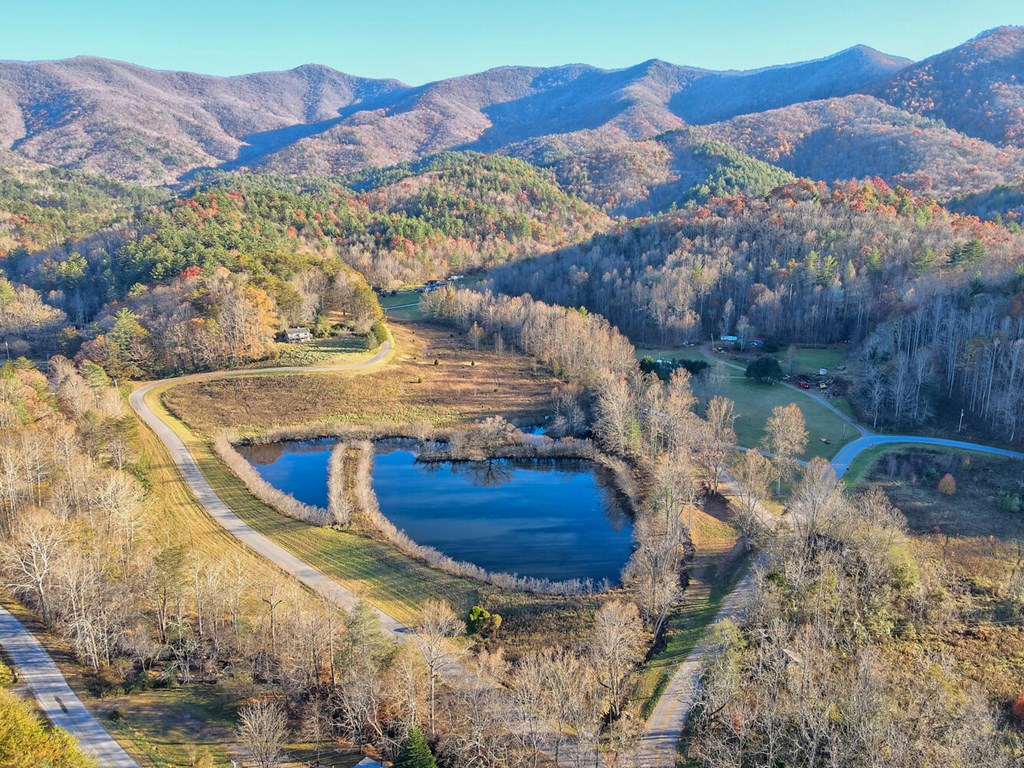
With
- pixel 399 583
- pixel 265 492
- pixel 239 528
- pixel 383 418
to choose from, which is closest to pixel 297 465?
pixel 265 492

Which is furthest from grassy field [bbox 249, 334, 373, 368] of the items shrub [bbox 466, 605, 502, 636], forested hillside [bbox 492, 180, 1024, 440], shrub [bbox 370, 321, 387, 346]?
shrub [bbox 466, 605, 502, 636]

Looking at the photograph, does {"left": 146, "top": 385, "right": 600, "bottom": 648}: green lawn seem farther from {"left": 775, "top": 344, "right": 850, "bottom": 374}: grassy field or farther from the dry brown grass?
{"left": 775, "top": 344, "right": 850, "bottom": 374}: grassy field

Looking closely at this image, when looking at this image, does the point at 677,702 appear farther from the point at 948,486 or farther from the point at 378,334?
the point at 378,334

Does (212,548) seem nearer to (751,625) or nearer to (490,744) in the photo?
(490,744)

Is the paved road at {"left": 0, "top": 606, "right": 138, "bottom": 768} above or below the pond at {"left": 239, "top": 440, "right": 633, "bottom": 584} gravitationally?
above

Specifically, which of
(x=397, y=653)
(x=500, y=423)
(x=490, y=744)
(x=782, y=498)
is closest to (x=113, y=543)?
(x=397, y=653)

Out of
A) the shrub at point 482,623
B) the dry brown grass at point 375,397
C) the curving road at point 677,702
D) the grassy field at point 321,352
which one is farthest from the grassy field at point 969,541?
the grassy field at point 321,352
